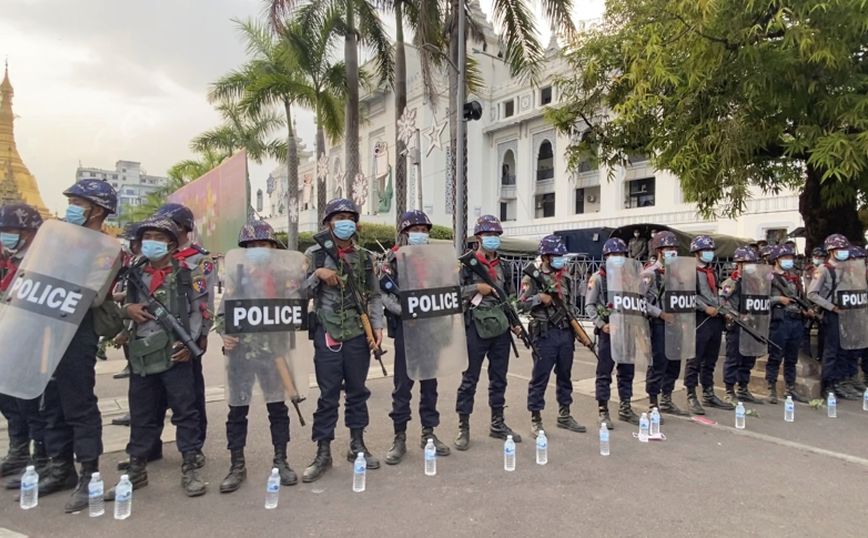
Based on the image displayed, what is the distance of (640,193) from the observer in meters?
28.3

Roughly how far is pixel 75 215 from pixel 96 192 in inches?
7.4

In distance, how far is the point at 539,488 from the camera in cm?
370

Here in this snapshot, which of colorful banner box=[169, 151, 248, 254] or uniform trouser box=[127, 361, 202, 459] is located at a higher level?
colorful banner box=[169, 151, 248, 254]

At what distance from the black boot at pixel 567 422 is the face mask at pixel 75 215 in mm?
4135

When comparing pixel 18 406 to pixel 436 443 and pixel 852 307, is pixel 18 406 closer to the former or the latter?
pixel 436 443

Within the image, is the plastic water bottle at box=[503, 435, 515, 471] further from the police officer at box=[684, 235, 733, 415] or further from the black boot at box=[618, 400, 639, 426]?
the police officer at box=[684, 235, 733, 415]

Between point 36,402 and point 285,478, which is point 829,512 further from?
point 36,402

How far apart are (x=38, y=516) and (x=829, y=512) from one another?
187 inches

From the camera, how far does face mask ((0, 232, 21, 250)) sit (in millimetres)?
3742

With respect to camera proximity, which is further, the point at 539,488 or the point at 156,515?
the point at 539,488

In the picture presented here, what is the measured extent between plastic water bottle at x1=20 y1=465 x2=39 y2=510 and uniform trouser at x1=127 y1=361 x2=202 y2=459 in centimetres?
53

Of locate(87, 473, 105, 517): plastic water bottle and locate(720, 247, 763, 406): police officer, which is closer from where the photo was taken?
locate(87, 473, 105, 517): plastic water bottle

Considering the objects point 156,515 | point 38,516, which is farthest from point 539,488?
point 38,516

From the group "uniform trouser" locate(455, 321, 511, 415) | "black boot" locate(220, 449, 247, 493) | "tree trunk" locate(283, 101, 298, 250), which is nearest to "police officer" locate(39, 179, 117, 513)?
"black boot" locate(220, 449, 247, 493)
